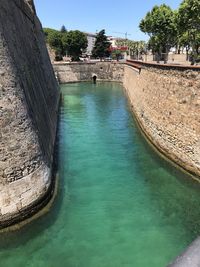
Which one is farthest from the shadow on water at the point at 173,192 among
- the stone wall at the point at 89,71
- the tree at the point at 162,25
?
the stone wall at the point at 89,71

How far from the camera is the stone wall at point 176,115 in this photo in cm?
1611

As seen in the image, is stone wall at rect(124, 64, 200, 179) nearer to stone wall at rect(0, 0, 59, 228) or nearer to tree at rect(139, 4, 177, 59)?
stone wall at rect(0, 0, 59, 228)

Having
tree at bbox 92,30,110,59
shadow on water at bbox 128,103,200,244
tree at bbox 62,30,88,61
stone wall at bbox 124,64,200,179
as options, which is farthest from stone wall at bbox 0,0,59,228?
tree at bbox 92,30,110,59

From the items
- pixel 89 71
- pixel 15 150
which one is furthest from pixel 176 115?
pixel 89 71

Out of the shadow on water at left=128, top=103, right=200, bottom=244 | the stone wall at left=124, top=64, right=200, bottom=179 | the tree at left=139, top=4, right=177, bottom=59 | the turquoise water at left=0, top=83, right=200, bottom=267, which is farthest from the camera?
the tree at left=139, top=4, right=177, bottom=59

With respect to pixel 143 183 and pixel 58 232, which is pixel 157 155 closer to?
pixel 143 183

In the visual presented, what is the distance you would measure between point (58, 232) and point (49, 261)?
1.58m

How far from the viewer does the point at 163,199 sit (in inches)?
558

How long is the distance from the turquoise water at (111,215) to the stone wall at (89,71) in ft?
138

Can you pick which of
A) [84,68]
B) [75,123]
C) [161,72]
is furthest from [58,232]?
[84,68]

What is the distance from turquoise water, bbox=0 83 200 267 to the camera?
10328mm

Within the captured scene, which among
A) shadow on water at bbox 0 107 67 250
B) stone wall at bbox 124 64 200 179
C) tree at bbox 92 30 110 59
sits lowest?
shadow on water at bbox 0 107 67 250

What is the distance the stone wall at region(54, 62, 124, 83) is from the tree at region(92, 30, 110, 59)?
82.1 feet

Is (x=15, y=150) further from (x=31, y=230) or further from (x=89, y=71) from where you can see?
(x=89, y=71)
